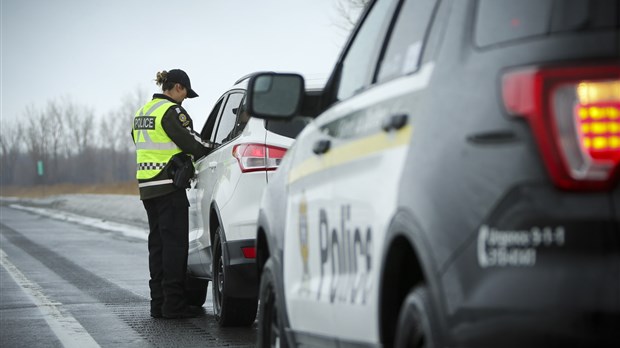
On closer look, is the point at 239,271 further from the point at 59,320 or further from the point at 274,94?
the point at 274,94

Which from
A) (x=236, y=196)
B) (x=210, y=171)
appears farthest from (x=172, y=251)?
(x=236, y=196)

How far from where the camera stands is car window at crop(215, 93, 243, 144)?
9.27 metres

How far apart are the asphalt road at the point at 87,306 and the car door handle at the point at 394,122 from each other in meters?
4.55

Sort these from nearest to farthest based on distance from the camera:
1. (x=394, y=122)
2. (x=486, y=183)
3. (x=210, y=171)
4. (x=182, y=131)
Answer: (x=486, y=183)
(x=394, y=122)
(x=210, y=171)
(x=182, y=131)

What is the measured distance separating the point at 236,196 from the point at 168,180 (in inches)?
60.3

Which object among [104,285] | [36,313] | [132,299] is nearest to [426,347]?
[36,313]

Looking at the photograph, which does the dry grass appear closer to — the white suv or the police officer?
the police officer

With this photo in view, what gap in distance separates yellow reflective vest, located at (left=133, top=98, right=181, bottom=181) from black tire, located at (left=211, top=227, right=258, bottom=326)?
1.06m

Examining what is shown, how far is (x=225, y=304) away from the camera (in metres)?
8.88

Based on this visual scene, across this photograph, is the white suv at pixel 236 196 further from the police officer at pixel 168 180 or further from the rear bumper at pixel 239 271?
the police officer at pixel 168 180

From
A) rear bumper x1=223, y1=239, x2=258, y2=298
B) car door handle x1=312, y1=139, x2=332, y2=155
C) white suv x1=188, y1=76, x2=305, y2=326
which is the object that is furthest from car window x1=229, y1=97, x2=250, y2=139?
car door handle x1=312, y1=139, x2=332, y2=155

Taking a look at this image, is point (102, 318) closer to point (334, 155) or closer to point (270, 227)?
point (270, 227)

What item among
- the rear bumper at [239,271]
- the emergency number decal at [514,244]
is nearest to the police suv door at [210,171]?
the rear bumper at [239,271]

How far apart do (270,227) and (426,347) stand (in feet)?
8.38
